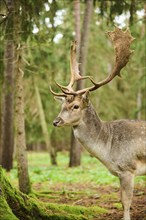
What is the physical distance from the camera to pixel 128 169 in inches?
267

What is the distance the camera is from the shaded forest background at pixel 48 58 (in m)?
8.94

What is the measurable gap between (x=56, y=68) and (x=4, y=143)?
4.84m

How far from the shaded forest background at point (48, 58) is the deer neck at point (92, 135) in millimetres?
2085

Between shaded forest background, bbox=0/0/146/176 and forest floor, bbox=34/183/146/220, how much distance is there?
1760mm

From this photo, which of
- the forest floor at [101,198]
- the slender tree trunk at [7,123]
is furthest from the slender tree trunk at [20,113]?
the slender tree trunk at [7,123]

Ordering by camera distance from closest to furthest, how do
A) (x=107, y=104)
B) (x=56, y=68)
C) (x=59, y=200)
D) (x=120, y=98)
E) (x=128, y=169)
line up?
(x=128, y=169) → (x=59, y=200) → (x=56, y=68) → (x=107, y=104) → (x=120, y=98)

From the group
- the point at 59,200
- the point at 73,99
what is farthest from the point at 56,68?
the point at 73,99

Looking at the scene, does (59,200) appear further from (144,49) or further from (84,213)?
(144,49)

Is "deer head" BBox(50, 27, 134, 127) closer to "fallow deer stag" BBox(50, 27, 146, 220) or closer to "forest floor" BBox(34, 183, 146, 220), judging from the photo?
"fallow deer stag" BBox(50, 27, 146, 220)

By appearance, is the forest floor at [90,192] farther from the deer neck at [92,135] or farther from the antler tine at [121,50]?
the antler tine at [121,50]

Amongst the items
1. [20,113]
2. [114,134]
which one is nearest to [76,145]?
[20,113]

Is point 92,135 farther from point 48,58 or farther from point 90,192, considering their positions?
point 48,58

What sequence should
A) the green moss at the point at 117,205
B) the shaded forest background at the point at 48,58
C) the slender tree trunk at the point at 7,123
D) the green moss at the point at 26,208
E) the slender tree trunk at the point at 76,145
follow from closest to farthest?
the green moss at the point at 26,208
the green moss at the point at 117,205
the shaded forest background at the point at 48,58
the slender tree trunk at the point at 7,123
the slender tree trunk at the point at 76,145

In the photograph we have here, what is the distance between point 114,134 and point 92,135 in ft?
1.30
